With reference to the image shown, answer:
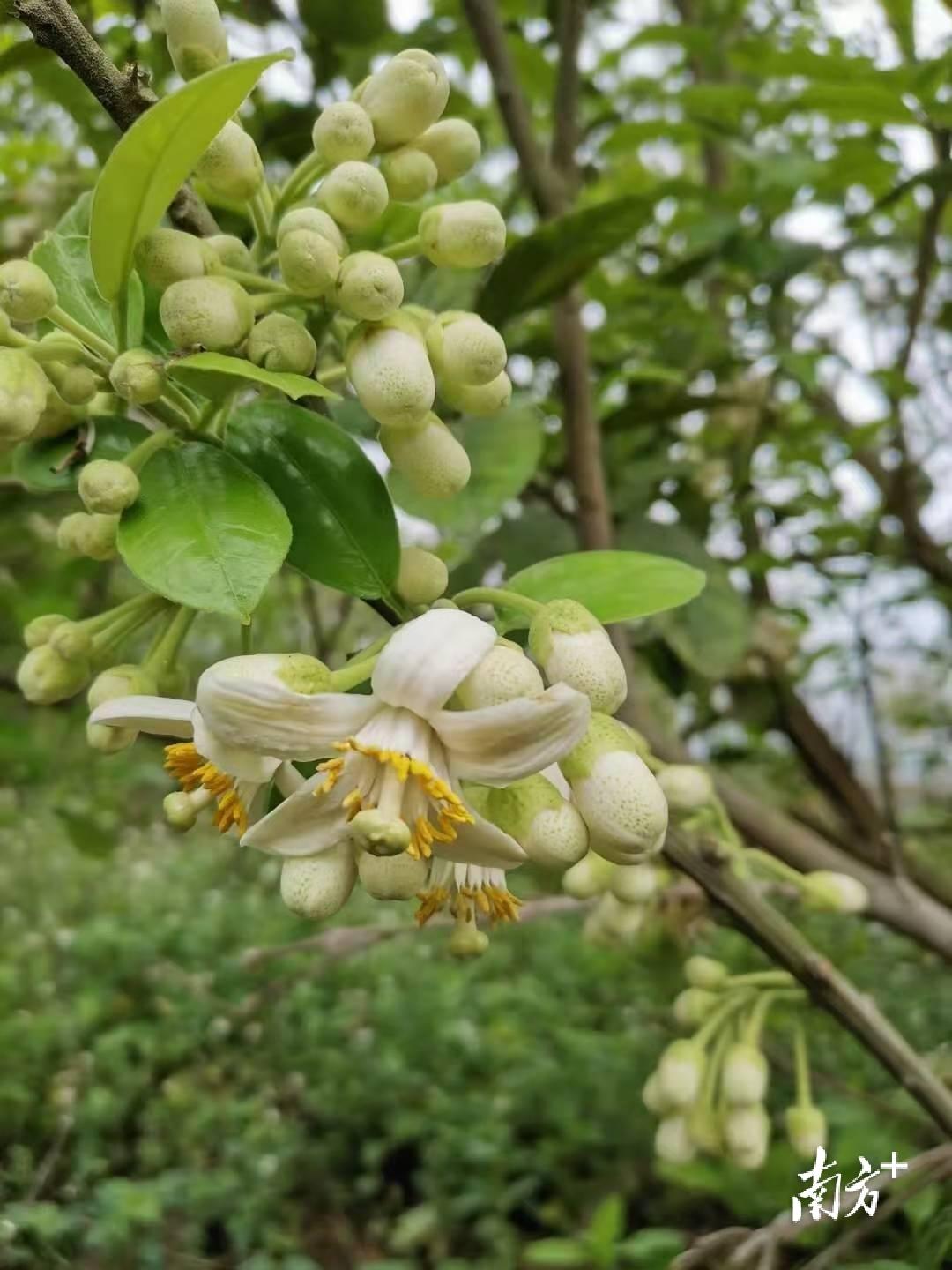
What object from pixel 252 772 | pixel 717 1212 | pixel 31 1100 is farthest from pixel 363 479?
pixel 31 1100

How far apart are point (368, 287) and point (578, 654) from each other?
211 mm

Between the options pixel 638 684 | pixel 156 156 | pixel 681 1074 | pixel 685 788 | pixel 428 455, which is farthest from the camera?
pixel 638 684

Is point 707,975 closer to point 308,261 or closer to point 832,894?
point 832,894

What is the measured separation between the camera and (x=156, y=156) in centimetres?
50

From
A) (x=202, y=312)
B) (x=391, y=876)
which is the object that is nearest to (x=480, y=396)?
(x=202, y=312)

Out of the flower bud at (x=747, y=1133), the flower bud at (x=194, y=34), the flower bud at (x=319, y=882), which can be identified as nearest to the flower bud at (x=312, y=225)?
the flower bud at (x=194, y=34)

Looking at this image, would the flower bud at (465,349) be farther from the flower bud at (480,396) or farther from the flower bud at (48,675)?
the flower bud at (48,675)

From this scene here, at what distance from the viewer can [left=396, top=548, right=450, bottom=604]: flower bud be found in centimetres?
64

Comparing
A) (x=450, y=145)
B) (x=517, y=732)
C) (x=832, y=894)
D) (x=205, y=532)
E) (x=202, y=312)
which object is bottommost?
(x=832, y=894)

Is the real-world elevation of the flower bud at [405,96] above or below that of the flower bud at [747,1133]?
above

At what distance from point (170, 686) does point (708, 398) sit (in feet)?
3.30

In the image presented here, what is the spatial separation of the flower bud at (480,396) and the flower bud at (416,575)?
88 millimetres

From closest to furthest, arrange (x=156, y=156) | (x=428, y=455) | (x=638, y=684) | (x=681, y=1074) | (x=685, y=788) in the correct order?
(x=156, y=156) < (x=428, y=455) < (x=685, y=788) < (x=681, y=1074) < (x=638, y=684)

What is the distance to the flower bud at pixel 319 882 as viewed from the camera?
543 millimetres
